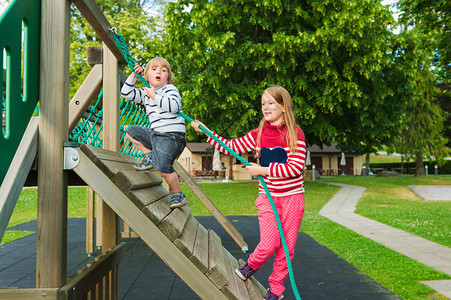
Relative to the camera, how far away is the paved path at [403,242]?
4941 mm

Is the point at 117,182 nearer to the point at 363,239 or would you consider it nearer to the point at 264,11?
the point at 363,239

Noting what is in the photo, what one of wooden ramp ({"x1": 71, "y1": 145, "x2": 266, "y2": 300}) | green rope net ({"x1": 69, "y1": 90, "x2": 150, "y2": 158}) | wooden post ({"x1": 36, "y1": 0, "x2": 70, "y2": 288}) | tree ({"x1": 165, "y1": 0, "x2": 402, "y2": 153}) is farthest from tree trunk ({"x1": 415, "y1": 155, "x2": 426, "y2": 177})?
wooden post ({"x1": 36, "y1": 0, "x2": 70, "y2": 288})

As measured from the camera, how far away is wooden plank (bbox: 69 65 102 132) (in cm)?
407

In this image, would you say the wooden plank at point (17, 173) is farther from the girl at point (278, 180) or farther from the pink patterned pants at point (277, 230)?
the pink patterned pants at point (277, 230)

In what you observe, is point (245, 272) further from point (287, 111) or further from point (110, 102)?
point (110, 102)

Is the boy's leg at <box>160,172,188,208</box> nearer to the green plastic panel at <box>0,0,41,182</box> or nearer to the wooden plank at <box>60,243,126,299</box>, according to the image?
the wooden plank at <box>60,243,126,299</box>

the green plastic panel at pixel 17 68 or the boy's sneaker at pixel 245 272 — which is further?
the boy's sneaker at pixel 245 272

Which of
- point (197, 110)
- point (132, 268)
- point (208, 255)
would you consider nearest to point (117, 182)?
point (208, 255)

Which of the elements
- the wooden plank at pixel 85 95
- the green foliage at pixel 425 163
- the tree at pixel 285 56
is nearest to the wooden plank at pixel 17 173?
the wooden plank at pixel 85 95

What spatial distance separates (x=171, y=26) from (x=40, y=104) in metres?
14.9

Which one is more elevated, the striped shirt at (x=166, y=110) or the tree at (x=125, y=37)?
the tree at (x=125, y=37)

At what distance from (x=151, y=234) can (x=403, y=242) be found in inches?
236

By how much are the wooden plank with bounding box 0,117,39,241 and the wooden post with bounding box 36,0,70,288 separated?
68 millimetres

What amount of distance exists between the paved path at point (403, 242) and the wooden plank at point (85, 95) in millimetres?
4308
